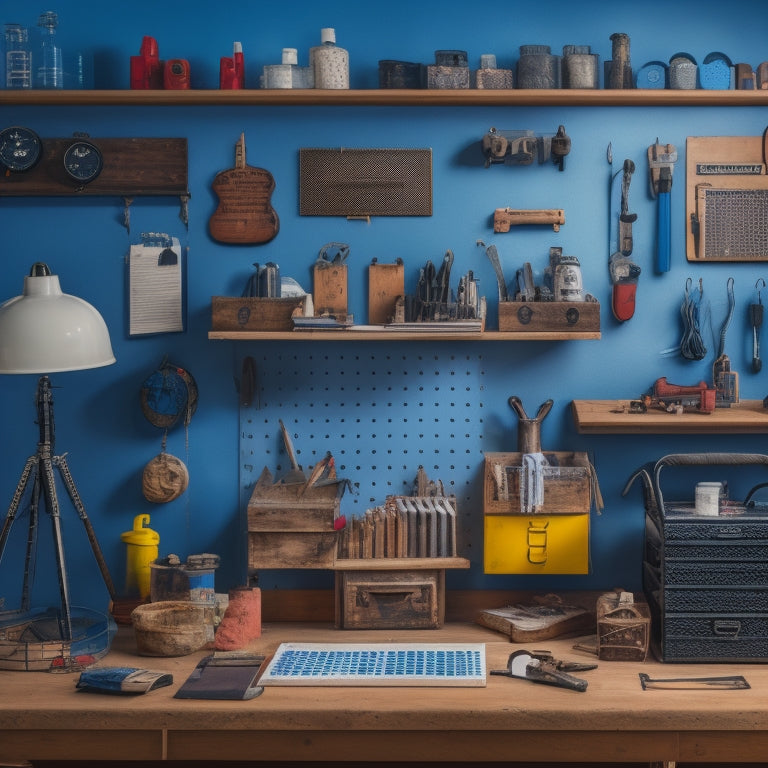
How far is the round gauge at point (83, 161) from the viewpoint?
311cm

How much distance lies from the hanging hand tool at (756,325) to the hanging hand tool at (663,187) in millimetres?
299

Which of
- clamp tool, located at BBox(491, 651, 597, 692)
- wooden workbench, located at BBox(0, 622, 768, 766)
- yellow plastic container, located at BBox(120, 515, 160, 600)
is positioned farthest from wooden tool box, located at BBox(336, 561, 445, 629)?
yellow plastic container, located at BBox(120, 515, 160, 600)

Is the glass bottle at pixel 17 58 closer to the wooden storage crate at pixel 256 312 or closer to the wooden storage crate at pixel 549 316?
the wooden storage crate at pixel 256 312

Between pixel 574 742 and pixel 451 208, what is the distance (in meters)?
1.61

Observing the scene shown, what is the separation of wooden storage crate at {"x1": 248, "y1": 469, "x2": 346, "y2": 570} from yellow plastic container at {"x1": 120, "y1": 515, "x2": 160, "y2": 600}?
1.21ft

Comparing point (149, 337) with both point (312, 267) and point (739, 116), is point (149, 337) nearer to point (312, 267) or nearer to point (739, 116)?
point (312, 267)

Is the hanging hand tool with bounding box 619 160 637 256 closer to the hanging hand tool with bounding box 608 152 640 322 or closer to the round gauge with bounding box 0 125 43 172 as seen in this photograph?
the hanging hand tool with bounding box 608 152 640 322

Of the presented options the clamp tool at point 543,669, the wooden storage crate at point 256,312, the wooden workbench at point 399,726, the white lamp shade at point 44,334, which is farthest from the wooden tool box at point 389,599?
the white lamp shade at point 44,334

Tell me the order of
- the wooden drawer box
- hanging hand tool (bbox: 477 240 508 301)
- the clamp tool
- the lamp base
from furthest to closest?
hanging hand tool (bbox: 477 240 508 301) < the wooden drawer box < the lamp base < the clamp tool

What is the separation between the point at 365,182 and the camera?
315 cm

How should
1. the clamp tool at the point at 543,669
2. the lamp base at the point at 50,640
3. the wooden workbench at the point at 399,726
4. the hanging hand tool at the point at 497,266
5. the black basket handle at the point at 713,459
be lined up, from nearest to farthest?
the wooden workbench at the point at 399,726
the clamp tool at the point at 543,669
the lamp base at the point at 50,640
the black basket handle at the point at 713,459
the hanging hand tool at the point at 497,266

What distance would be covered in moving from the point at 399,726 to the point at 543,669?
428mm

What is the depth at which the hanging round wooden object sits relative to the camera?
3.15m

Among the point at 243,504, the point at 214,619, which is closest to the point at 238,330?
the point at 243,504
